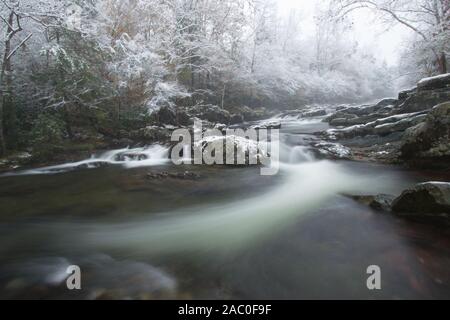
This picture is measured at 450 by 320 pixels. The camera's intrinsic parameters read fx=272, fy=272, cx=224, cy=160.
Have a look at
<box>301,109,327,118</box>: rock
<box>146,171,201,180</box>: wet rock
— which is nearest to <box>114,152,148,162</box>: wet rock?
<box>146,171,201,180</box>: wet rock

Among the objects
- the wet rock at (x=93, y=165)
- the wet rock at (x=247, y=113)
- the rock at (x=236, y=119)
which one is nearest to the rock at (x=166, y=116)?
the rock at (x=236, y=119)

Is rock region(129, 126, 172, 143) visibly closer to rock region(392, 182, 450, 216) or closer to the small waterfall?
the small waterfall

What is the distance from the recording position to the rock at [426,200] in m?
3.43

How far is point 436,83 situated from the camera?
33.1 feet

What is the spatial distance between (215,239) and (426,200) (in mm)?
2770

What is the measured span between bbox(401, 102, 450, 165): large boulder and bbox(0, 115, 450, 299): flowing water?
0.57m

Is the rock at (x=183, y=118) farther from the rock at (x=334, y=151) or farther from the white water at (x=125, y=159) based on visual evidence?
the rock at (x=334, y=151)

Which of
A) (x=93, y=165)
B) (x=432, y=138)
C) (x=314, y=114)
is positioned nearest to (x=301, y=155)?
(x=432, y=138)

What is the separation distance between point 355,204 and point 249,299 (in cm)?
283

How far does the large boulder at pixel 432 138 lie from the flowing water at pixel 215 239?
566mm

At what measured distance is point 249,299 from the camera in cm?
234

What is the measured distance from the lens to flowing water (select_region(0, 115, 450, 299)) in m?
2.47

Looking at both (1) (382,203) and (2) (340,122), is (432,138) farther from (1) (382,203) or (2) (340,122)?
(2) (340,122)
